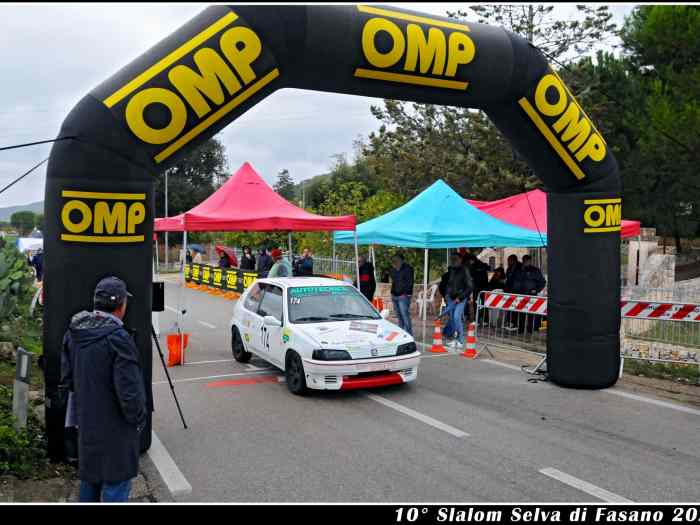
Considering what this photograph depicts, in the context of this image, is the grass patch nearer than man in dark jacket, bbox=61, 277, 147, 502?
No

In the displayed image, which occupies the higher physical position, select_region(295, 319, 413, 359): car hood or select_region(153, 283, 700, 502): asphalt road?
select_region(295, 319, 413, 359): car hood

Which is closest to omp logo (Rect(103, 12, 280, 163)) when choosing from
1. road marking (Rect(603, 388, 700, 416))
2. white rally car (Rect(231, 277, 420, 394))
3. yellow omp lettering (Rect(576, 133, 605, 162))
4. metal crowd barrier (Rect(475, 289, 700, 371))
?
white rally car (Rect(231, 277, 420, 394))

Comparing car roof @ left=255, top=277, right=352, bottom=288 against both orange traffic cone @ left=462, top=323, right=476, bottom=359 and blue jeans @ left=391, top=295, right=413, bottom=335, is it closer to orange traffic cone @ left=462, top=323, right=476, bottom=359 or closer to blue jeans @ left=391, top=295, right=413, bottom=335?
orange traffic cone @ left=462, top=323, right=476, bottom=359

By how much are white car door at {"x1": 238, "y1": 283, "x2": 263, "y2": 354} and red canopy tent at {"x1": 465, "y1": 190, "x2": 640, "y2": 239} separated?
8.56 m

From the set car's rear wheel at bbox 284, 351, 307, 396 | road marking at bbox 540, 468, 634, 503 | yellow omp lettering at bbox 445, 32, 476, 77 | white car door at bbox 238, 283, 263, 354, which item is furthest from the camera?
white car door at bbox 238, 283, 263, 354

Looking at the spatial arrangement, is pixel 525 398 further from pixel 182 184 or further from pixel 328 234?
pixel 182 184

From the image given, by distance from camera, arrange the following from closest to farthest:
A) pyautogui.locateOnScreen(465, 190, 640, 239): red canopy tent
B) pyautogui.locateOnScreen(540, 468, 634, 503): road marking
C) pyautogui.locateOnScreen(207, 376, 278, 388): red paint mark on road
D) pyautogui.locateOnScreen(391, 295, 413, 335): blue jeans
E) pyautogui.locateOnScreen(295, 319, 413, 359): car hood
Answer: pyautogui.locateOnScreen(540, 468, 634, 503): road marking → pyautogui.locateOnScreen(295, 319, 413, 359): car hood → pyautogui.locateOnScreen(207, 376, 278, 388): red paint mark on road → pyautogui.locateOnScreen(391, 295, 413, 335): blue jeans → pyautogui.locateOnScreen(465, 190, 640, 239): red canopy tent

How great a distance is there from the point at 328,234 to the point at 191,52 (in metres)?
22.7

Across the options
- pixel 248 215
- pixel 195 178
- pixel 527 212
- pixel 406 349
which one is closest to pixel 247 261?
pixel 248 215

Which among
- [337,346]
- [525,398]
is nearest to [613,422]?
[525,398]

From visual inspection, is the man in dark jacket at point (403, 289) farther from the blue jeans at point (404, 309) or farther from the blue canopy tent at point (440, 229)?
the blue canopy tent at point (440, 229)

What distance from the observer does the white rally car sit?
28.1 ft

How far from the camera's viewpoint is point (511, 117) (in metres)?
8.63

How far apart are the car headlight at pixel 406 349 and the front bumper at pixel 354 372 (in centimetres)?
7
